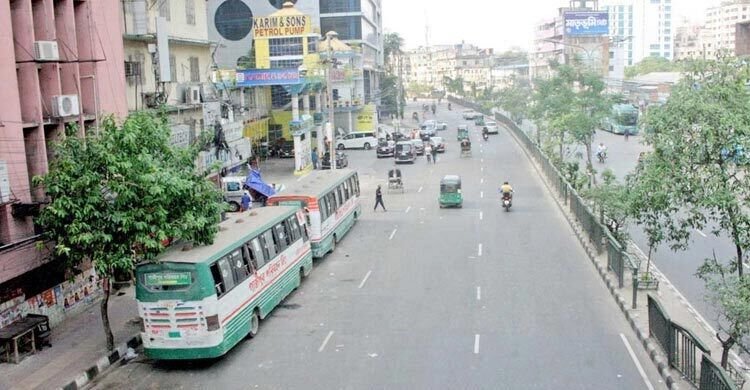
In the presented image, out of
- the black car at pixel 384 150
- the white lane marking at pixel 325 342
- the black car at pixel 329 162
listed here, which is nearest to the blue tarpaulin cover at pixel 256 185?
the black car at pixel 329 162

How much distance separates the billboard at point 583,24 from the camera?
129 metres

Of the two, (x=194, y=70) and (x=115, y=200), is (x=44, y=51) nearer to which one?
(x=115, y=200)

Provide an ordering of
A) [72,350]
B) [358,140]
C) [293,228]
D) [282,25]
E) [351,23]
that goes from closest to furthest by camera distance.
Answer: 1. [72,350]
2. [293,228]
3. [282,25]
4. [358,140]
5. [351,23]

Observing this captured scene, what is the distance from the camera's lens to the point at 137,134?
15.3 m

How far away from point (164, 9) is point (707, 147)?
69.6ft

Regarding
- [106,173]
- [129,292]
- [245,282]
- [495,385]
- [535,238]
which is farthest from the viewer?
[535,238]

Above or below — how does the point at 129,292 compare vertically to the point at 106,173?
below

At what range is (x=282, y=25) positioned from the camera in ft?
192

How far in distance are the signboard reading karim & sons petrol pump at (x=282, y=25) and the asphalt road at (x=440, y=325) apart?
32.0 meters

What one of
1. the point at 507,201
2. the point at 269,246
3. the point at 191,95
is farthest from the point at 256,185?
the point at 269,246

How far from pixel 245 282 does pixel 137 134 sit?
378 cm

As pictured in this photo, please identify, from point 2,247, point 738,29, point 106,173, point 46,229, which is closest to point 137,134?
point 106,173

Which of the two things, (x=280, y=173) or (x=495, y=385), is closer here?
(x=495, y=385)

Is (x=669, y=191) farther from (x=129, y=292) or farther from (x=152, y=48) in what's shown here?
(x=152, y=48)
